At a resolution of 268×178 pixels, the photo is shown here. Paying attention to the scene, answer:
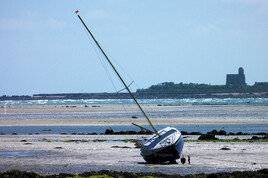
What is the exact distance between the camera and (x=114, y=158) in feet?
114

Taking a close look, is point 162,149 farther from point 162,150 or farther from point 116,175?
point 116,175

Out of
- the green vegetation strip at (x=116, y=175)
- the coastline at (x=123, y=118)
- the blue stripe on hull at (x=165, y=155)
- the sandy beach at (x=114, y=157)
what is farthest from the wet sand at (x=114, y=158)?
the coastline at (x=123, y=118)

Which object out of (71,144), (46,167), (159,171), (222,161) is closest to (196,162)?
(222,161)

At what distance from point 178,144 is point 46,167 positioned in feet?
25.9

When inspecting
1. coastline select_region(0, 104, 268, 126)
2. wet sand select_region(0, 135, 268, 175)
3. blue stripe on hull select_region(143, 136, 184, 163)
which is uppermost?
coastline select_region(0, 104, 268, 126)

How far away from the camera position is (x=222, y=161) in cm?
3272

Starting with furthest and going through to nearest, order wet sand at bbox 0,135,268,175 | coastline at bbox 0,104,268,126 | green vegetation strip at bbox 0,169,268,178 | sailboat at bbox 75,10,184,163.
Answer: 1. coastline at bbox 0,104,268,126
2. sailboat at bbox 75,10,184,163
3. wet sand at bbox 0,135,268,175
4. green vegetation strip at bbox 0,169,268,178

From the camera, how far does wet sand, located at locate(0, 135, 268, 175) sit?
29844 mm

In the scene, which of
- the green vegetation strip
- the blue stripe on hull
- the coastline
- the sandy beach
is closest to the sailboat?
the blue stripe on hull

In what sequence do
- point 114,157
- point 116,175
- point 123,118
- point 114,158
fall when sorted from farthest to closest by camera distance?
point 123,118
point 114,157
point 114,158
point 116,175

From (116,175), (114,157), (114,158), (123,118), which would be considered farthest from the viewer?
(123,118)

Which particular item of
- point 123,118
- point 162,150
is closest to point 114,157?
point 162,150

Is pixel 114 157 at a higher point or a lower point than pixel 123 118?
lower

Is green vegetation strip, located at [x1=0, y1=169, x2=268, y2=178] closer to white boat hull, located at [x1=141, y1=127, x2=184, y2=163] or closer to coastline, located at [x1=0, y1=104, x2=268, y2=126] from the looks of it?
white boat hull, located at [x1=141, y1=127, x2=184, y2=163]
